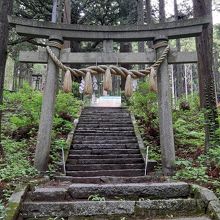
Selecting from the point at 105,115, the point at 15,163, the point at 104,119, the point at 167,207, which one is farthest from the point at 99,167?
the point at 105,115

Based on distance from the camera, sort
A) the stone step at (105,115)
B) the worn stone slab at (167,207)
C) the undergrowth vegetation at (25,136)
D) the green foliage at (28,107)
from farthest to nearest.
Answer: the stone step at (105,115) < the green foliage at (28,107) < the undergrowth vegetation at (25,136) < the worn stone slab at (167,207)

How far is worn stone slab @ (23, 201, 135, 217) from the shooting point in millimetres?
4375

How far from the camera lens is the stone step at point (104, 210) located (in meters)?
4.37

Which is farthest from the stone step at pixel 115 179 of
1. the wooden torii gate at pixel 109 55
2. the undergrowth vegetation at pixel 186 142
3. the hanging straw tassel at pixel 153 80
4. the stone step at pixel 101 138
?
the stone step at pixel 101 138

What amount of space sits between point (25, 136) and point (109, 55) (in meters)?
4.08

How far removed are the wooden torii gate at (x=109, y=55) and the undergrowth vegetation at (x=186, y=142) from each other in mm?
757

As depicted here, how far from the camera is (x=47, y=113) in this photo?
706 centimetres

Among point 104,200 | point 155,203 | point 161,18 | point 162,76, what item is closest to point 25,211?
point 104,200

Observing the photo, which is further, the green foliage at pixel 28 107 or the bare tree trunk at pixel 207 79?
the green foliage at pixel 28 107

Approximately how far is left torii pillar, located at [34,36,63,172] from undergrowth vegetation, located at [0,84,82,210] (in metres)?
0.29

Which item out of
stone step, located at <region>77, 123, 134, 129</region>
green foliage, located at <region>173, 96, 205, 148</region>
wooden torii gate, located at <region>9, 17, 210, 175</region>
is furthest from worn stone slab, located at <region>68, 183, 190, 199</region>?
stone step, located at <region>77, 123, 134, 129</region>

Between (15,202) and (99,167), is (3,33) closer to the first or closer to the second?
(99,167)

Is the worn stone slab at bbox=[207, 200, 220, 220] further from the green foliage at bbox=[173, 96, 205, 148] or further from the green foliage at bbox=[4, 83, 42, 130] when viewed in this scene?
the green foliage at bbox=[4, 83, 42, 130]

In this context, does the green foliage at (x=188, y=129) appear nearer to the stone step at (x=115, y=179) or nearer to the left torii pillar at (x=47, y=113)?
the stone step at (x=115, y=179)
